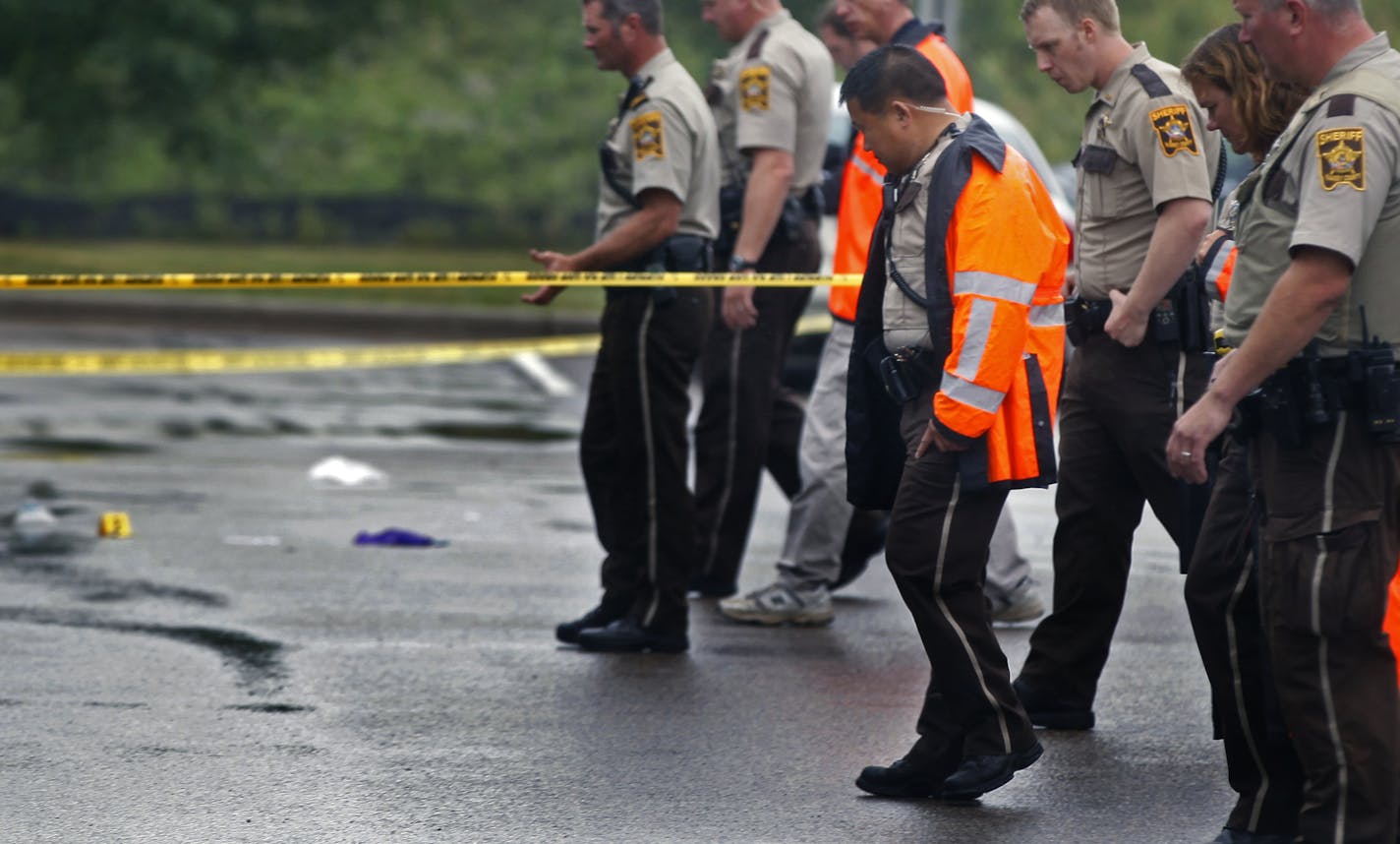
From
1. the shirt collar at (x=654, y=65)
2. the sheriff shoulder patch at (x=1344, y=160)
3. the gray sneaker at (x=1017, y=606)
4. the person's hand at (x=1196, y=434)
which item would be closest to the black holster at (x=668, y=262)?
the shirt collar at (x=654, y=65)

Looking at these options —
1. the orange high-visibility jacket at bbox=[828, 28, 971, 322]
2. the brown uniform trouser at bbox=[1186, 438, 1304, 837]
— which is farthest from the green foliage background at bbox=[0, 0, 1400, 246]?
the brown uniform trouser at bbox=[1186, 438, 1304, 837]

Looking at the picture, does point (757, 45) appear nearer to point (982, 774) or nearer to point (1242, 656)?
point (982, 774)

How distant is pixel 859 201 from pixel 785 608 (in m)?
1.34

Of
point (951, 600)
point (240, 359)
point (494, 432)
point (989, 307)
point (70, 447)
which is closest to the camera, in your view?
point (989, 307)

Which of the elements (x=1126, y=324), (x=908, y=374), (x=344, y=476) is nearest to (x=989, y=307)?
(x=908, y=374)

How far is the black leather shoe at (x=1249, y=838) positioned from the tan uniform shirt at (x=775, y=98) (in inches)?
123

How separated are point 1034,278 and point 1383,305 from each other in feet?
3.04

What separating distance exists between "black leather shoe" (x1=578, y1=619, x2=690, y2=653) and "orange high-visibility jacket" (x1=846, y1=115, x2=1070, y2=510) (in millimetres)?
1820

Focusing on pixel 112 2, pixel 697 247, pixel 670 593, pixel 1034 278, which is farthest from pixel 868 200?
pixel 112 2

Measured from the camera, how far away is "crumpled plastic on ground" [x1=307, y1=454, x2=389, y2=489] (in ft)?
33.0

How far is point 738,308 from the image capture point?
703 centimetres

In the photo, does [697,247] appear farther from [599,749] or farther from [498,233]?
[498,233]

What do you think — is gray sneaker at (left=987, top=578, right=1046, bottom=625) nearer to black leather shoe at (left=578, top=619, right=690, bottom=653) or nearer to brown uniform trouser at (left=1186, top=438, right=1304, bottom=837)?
black leather shoe at (left=578, top=619, right=690, bottom=653)

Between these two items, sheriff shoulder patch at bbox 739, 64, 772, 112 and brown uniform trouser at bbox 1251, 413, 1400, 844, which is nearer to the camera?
brown uniform trouser at bbox 1251, 413, 1400, 844
